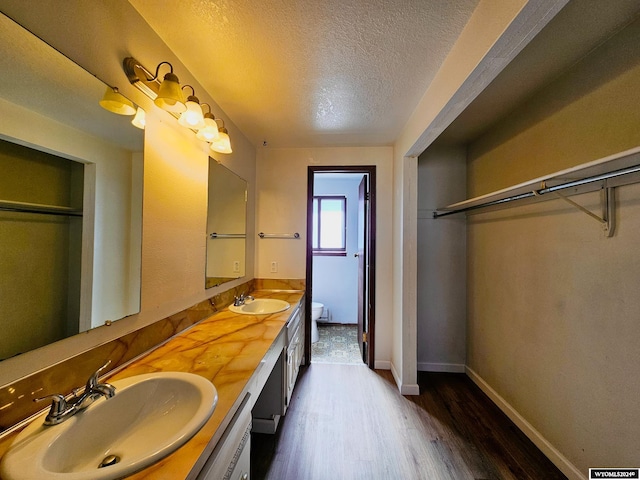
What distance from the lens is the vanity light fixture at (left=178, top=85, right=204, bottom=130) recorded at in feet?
3.80

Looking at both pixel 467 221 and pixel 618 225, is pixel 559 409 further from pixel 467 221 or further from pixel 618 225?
pixel 467 221

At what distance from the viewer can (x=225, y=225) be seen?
5.96ft

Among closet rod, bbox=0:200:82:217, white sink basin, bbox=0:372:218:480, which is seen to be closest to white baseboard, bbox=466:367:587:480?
white sink basin, bbox=0:372:218:480

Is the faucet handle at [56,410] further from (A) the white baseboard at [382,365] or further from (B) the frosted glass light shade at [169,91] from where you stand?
(A) the white baseboard at [382,365]

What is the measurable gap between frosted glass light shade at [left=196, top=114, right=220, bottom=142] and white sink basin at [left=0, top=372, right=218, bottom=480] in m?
1.17

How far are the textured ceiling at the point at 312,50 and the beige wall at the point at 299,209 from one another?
2.02 ft

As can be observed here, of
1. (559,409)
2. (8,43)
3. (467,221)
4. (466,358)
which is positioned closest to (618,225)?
(559,409)

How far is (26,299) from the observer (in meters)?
0.67

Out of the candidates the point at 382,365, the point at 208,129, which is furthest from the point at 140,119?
the point at 382,365

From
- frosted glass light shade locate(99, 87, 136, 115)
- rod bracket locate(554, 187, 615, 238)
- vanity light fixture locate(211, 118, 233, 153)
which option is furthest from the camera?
vanity light fixture locate(211, 118, 233, 153)

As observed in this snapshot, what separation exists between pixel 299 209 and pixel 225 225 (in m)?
0.85

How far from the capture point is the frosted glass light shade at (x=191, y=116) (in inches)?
45.7

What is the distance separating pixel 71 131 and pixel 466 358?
314 centimetres

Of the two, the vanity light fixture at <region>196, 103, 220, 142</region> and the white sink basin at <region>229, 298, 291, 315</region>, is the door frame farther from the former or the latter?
the vanity light fixture at <region>196, 103, 220, 142</region>
